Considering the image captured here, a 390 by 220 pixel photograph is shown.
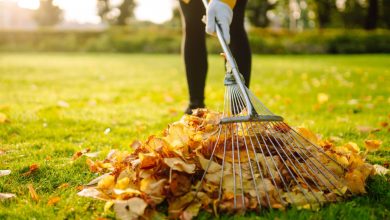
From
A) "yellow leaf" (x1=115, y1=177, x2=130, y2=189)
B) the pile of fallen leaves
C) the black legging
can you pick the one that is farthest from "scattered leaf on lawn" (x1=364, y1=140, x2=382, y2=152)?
"yellow leaf" (x1=115, y1=177, x2=130, y2=189)

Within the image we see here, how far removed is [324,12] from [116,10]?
20391 mm

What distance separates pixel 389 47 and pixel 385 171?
1797cm

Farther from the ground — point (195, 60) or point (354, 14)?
point (354, 14)

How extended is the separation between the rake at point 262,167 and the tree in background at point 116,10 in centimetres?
4184

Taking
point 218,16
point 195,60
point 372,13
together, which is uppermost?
point 372,13

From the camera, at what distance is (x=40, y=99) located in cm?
484

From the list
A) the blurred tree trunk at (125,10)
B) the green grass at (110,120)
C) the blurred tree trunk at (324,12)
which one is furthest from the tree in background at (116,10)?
the green grass at (110,120)

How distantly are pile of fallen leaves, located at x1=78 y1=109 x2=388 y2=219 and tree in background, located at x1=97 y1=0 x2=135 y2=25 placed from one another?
137 feet

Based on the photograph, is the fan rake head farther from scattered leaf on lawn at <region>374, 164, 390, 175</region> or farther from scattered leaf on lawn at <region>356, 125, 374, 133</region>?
scattered leaf on lawn at <region>356, 125, 374, 133</region>

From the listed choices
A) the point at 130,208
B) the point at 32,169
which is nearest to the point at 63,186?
the point at 32,169

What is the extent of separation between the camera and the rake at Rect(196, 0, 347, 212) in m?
1.72

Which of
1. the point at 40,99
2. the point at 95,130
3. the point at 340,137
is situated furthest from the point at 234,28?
the point at 40,99

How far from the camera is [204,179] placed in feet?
5.94

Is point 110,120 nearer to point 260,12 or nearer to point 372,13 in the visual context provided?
point 372,13
